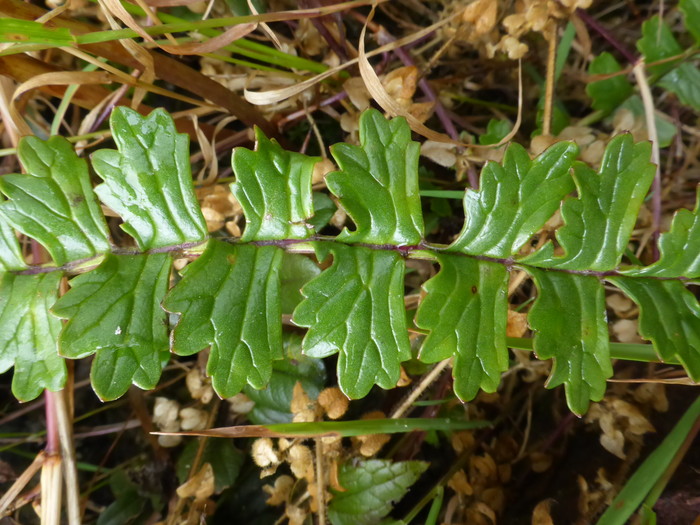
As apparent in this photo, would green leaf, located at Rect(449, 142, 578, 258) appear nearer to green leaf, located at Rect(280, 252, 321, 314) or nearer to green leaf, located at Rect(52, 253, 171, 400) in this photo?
green leaf, located at Rect(280, 252, 321, 314)

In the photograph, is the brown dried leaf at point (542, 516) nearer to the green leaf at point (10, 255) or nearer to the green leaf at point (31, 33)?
the green leaf at point (10, 255)

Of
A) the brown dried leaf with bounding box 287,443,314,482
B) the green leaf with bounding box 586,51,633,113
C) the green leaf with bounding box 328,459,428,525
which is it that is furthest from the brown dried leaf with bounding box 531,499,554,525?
the green leaf with bounding box 586,51,633,113

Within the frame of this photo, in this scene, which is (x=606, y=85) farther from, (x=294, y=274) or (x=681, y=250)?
(x=294, y=274)

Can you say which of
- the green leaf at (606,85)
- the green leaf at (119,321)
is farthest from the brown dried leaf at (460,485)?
the green leaf at (606,85)

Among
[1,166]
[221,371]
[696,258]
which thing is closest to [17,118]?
[1,166]

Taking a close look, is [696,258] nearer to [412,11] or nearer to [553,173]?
[553,173]

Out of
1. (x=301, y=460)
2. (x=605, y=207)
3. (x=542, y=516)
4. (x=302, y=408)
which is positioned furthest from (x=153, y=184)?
(x=542, y=516)
